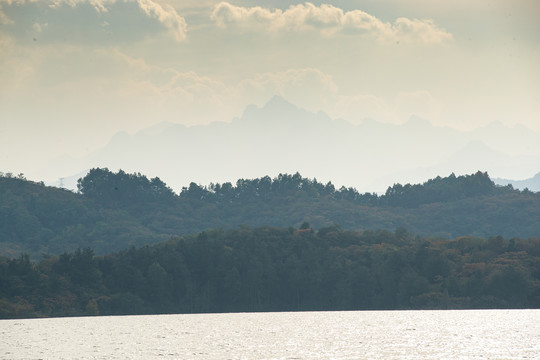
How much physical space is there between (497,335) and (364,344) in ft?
87.9

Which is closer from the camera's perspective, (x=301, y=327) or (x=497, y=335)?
(x=497, y=335)

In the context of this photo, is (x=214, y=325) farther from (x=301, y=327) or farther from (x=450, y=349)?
(x=450, y=349)

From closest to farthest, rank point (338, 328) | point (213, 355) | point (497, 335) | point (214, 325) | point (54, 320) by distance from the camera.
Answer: point (213, 355) < point (497, 335) < point (338, 328) < point (214, 325) < point (54, 320)

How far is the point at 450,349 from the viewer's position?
10931 centimetres

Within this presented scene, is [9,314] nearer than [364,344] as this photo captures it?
No

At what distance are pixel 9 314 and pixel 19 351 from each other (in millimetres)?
89751

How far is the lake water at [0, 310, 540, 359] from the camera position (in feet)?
344

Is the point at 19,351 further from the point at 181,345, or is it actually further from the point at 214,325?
the point at 214,325

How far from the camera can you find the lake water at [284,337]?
344 ft

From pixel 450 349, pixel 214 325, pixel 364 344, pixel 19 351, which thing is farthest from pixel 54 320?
pixel 450 349

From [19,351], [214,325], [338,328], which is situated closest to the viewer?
[19,351]

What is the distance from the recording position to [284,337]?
13225 centimetres

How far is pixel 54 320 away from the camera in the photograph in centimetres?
19400

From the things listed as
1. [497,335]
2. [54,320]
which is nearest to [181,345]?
[497,335]
